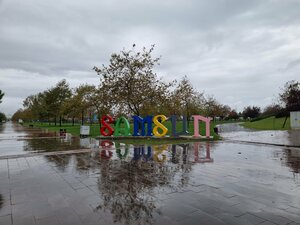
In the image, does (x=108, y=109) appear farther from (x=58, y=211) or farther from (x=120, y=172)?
(x=58, y=211)

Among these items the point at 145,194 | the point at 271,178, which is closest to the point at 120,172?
the point at 145,194

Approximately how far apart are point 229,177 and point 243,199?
5.65ft

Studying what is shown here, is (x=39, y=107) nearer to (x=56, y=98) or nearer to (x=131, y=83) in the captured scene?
(x=56, y=98)

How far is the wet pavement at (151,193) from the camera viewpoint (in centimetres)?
394

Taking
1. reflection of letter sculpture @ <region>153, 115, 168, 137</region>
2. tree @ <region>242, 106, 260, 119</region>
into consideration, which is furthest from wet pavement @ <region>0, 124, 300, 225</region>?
tree @ <region>242, 106, 260, 119</region>

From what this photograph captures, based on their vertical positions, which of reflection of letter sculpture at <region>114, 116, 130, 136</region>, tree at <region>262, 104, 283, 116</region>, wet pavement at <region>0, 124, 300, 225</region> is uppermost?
tree at <region>262, 104, 283, 116</region>

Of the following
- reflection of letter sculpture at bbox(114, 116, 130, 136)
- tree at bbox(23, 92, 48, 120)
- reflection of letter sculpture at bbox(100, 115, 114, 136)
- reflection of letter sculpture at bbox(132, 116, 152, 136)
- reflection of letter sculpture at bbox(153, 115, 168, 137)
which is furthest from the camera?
tree at bbox(23, 92, 48, 120)

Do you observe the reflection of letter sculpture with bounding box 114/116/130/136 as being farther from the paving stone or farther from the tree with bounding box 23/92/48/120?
the tree with bounding box 23/92/48/120

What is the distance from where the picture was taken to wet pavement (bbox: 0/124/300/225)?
3.94 meters

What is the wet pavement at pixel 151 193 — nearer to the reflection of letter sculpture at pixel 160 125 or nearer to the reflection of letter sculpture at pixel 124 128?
the reflection of letter sculpture at pixel 160 125

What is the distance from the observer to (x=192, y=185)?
569 centimetres

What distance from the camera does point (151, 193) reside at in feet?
16.8

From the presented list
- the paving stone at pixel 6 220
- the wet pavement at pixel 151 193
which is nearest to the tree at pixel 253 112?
the wet pavement at pixel 151 193

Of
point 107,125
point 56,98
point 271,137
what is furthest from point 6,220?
point 56,98
